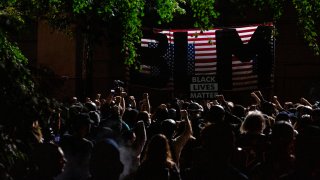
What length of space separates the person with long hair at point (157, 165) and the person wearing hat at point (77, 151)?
37.3 inches

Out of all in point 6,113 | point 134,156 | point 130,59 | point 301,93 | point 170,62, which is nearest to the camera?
point 6,113

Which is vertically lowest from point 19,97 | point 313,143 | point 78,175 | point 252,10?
point 78,175

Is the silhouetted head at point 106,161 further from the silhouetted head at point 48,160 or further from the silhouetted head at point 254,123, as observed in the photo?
the silhouetted head at point 254,123

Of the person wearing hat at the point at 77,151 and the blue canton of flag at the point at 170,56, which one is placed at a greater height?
the blue canton of flag at the point at 170,56

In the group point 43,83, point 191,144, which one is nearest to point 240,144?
point 191,144

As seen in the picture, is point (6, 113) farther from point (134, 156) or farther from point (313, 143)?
point (313, 143)

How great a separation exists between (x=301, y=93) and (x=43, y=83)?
14171 mm

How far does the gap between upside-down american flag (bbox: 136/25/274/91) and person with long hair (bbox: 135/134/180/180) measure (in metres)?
10.5

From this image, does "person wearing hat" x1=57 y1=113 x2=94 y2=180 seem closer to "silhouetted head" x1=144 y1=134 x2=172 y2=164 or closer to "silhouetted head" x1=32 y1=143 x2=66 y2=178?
"silhouetted head" x1=32 y1=143 x2=66 y2=178

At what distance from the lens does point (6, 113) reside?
4.64 meters

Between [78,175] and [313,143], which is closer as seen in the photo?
[313,143]

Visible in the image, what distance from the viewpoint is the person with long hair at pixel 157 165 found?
188 inches

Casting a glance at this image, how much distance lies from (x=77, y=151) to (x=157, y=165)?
1187 millimetres

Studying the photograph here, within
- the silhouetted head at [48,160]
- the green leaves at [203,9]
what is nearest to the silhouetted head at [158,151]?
the silhouetted head at [48,160]
